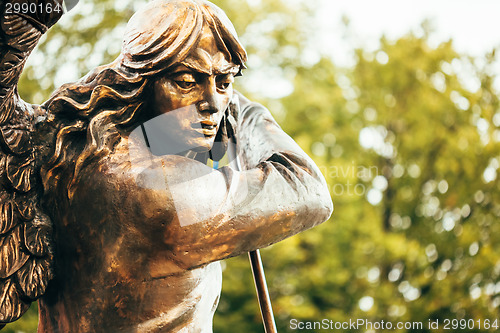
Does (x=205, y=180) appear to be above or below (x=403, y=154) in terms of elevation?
above

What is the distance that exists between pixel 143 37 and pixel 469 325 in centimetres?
985

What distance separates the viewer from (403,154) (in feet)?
40.8

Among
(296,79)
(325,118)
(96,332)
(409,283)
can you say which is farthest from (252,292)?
(96,332)

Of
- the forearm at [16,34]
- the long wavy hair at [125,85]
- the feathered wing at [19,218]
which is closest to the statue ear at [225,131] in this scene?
the long wavy hair at [125,85]

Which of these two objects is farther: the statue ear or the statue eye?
the statue ear

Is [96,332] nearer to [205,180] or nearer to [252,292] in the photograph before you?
[205,180]

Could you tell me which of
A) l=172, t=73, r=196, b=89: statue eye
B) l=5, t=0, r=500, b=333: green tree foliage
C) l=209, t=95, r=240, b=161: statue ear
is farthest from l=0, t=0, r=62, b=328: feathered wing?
l=5, t=0, r=500, b=333: green tree foliage

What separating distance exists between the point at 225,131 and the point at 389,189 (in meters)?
9.80

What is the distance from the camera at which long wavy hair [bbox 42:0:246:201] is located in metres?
2.65

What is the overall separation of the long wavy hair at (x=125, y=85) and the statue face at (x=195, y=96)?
0.12 ft

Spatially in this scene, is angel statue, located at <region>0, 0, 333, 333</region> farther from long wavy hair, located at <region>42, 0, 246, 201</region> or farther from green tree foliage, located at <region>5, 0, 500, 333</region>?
green tree foliage, located at <region>5, 0, 500, 333</region>

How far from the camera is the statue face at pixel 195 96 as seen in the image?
2.68m

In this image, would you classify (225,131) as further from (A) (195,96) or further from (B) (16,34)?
(B) (16,34)

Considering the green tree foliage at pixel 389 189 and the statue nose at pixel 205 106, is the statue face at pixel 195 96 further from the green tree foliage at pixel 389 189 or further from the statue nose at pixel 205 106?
the green tree foliage at pixel 389 189
